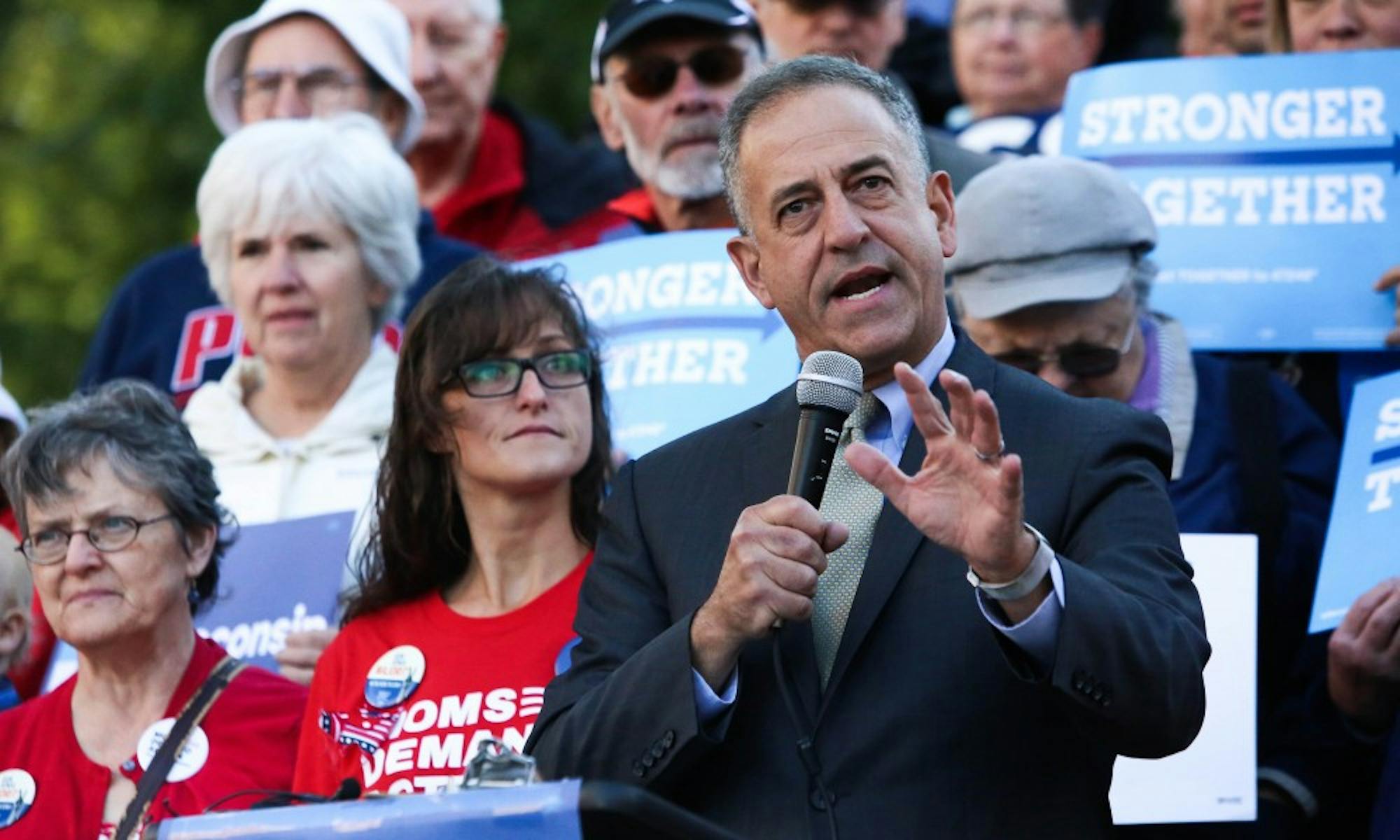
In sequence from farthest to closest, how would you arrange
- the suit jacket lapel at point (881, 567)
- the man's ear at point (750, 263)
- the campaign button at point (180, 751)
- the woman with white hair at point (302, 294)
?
the woman with white hair at point (302, 294), the campaign button at point (180, 751), the man's ear at point (750, 263), the suit jacket lapel at point (881, 567)

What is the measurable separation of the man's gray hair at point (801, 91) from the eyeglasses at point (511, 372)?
1117 millimetres

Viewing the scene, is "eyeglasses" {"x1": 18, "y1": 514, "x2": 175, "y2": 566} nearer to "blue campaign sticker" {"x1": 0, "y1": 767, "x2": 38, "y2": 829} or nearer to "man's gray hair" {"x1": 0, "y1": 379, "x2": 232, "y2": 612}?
"man's gray hair" {"x1": 0, "y1": 379, "x2": 232, "y2": 612}

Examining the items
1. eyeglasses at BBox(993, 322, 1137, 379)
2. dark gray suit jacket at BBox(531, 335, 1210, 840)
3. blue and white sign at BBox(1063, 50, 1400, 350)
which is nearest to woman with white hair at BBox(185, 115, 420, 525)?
eyeglasses at BBox(993, 322, 1137, 379)

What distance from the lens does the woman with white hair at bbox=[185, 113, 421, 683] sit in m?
6.46

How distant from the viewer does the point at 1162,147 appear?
651 cm

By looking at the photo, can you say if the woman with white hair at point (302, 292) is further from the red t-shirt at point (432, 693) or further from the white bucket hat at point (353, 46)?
the red t-shirt at point (432, 693)

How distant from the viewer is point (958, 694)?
3.79 meters

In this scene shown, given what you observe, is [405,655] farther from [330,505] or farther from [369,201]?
[369,201]

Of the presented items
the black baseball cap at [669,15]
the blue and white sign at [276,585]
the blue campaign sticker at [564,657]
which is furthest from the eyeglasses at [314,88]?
the blue campaign sticker at [564,657]

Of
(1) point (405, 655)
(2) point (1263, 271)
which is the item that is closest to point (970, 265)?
(2) point (1263, 271)

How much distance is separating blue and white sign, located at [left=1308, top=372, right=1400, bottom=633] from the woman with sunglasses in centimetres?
156

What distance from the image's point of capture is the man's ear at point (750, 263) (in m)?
4.32

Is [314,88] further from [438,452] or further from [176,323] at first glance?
[438,452]

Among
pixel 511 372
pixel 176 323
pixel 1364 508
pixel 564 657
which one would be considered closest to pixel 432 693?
Result: pixel 564 657
